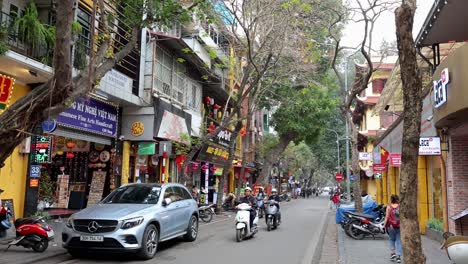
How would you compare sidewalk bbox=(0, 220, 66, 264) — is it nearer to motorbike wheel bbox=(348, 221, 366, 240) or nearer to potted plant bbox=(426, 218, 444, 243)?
motorbike wheel bbox=(348, 221, 366, 240)

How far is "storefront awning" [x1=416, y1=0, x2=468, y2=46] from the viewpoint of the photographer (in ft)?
34.3

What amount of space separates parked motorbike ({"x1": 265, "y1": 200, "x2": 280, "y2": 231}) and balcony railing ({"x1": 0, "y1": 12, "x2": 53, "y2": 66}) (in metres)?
8.80

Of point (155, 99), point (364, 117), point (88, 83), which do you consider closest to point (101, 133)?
point (155, 99)

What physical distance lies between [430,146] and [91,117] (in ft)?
38.5

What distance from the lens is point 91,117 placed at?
A: 1688cm

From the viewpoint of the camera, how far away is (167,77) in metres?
22.2

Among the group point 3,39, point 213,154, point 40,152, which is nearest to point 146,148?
point 40,152

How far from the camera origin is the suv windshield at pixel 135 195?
10812 mm

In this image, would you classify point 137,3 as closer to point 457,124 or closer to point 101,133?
point 101,133

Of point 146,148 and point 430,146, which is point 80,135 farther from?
point 430,146

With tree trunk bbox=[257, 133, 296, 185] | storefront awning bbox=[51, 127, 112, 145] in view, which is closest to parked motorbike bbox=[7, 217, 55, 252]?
storefront awning bbox=[51, 127, 112, 145]

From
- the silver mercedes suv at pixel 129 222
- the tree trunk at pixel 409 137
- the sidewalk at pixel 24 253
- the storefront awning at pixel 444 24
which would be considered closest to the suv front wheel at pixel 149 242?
the silver mercedes suv at pixel 129 222

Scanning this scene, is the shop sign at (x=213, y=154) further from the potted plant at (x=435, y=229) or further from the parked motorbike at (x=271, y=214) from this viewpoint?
the potted plant at (x=435, y=229)

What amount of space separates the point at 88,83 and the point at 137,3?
403cm
